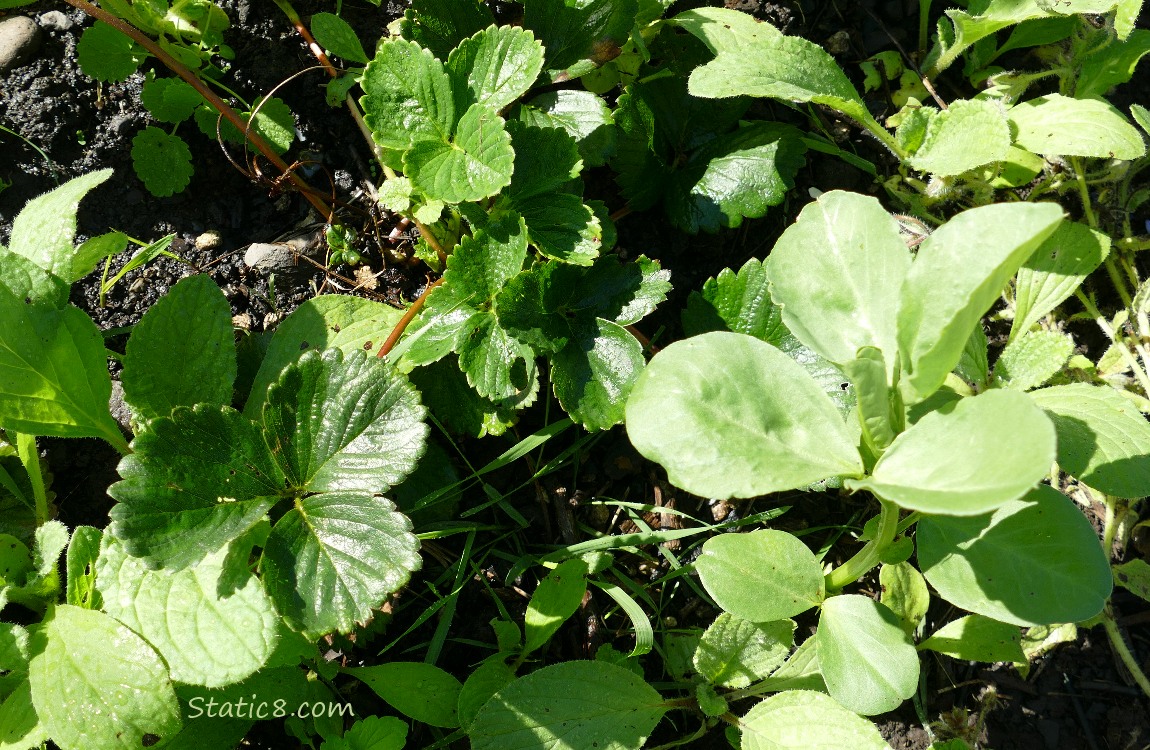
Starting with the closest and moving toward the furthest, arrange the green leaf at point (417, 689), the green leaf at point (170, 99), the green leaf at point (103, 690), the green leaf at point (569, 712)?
the green leaf at point (103, 690)
the green leaf at point (569, 712)
the green leaf at point (417, 689)
the green leaf at point (170, 99)

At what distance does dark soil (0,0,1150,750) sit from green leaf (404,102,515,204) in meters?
0.46

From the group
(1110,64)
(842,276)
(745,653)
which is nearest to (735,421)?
(842,276)

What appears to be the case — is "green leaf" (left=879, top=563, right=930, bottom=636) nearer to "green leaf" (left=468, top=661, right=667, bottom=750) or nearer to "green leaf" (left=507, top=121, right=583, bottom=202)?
"green leaf" (left=468, top=661, right=667, bottom=750)

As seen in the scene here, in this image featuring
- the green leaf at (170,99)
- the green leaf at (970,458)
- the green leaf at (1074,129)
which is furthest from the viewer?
the green leaf at (170,99)

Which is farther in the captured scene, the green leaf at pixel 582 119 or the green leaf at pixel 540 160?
the green leaf at pixel 582 119

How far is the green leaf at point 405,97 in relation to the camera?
1.79m

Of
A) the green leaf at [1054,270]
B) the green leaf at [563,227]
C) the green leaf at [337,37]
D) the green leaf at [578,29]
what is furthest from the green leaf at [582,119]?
the green leaf at [1054,270]

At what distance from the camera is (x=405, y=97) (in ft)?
5.98

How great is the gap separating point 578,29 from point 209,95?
3.05 feet

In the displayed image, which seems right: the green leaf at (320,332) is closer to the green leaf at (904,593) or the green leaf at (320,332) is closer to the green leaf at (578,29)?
the green leaf at (578,29)

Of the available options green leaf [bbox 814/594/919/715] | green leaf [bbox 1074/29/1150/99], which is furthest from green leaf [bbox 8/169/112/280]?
green leaf [bbox 1074/29/1150/99]

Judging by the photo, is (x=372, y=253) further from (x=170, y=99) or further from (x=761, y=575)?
(x=761, y=575)

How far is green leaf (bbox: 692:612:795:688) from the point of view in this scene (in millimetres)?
1789

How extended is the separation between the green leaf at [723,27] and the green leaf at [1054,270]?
0.86 m
